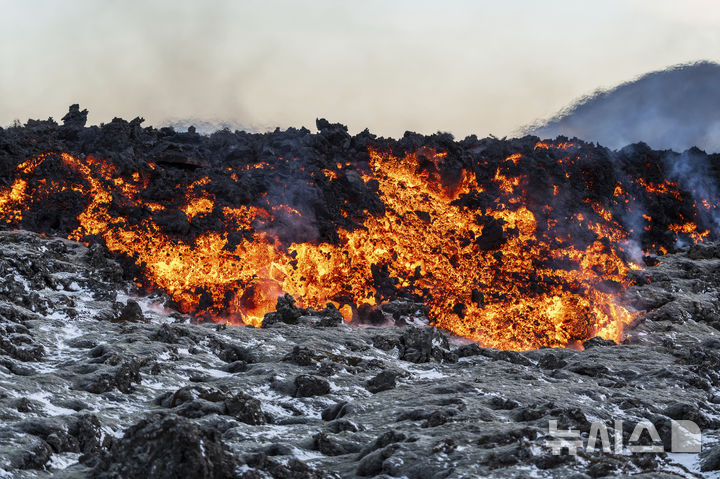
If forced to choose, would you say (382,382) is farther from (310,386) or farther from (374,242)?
(374,242)

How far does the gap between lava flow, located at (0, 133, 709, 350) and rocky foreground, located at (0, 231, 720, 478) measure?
159 inches

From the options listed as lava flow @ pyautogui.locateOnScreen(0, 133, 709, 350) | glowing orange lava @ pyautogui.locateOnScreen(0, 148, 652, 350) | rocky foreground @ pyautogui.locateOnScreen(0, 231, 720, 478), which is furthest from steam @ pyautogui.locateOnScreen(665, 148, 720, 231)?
rocky foreground @ pyautogui.locateOnScreen(0, 231, 720, 478)

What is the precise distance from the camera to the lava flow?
37.8 m

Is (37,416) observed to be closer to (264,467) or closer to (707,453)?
(264,467)

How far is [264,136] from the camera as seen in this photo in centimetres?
5069

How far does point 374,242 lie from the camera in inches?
Result: 1679

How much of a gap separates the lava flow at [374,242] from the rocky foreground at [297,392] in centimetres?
404

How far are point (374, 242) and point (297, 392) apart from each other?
2404 cm

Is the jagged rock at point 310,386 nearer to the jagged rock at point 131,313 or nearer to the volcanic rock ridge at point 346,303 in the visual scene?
the volcanic rock ridge at point 346,303

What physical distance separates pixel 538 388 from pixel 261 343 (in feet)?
35.4

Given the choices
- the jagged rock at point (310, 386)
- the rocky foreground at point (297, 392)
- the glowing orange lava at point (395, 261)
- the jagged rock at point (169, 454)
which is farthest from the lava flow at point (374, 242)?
the jagged rock at point (169, 454)

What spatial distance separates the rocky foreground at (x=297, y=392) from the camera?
12336 millimetres

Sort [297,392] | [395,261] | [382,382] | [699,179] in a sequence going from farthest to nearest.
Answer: [699,179], [395,261], [382,382], [297,392]

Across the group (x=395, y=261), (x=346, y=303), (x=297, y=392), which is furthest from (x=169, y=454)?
(x=395, y=261)
